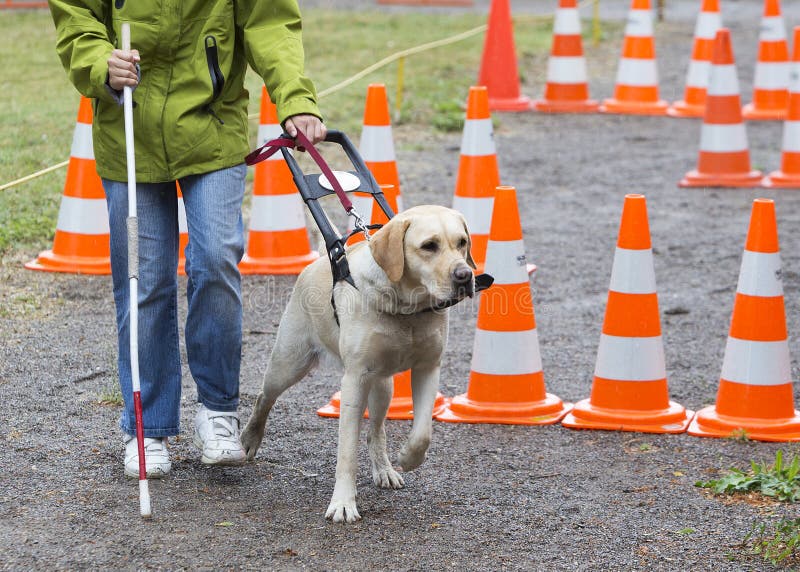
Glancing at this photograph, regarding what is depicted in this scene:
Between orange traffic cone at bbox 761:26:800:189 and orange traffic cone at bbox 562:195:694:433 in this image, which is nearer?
orange traffic cone at bbox 562:195:694:433

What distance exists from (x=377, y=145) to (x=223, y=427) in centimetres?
216

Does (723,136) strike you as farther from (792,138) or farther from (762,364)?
(762,364)

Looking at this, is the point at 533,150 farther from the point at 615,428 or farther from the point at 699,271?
the point at 615,428

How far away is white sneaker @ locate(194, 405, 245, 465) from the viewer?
4.43 meters

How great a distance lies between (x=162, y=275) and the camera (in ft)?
14.4

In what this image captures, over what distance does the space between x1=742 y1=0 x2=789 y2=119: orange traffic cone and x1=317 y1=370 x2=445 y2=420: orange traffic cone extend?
7.40m

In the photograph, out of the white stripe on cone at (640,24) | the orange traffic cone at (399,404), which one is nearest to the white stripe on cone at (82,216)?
the orange traffic cone at (399,404)

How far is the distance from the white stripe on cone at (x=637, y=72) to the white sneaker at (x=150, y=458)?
28.7 feet

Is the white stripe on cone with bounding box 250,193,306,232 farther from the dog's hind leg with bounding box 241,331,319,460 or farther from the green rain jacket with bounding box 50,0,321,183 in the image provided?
the green rain jacket with bounding box 50,0,321,183

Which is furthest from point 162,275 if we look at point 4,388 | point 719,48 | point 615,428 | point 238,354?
point 719,48

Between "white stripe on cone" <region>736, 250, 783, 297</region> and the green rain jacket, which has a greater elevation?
the green rain jacket

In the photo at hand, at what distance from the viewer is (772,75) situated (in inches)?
465

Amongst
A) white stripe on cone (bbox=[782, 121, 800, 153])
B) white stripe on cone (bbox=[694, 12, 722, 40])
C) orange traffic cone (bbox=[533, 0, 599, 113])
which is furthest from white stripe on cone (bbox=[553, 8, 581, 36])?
white stripe on cone (bbox=[782, 121, 800, 153])

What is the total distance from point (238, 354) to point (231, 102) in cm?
93
